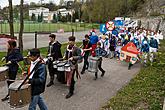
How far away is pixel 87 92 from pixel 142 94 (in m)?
1.69

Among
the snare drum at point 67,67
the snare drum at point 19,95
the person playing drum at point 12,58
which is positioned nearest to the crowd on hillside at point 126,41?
the snare drum at point 67,67

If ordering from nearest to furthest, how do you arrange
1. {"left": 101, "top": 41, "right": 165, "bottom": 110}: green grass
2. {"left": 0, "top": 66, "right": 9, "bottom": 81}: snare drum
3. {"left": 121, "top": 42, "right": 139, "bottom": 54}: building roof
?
{"left": 0, "top": 66, "right": 9, "bottom": 81}: snare drum < {"left": 101, "top": 41, "right": 165, "bottom": 110}: green grass < {"left": 121, "top": 42, "right": 139, "bottom": 54}: building roof

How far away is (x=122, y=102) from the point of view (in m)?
6.82

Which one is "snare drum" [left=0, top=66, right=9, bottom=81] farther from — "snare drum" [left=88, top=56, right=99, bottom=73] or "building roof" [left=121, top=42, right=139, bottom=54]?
"building roof" [left=121, top=42, right=139, bottom=54]

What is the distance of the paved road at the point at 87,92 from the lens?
21.7 ft

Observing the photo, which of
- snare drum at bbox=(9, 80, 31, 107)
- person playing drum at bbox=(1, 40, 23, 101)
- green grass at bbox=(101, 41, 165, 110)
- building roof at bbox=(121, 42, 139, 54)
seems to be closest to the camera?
snare drum at bbox=(9, 80, 31, 107)

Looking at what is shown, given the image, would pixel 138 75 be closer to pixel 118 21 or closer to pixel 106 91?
pixel 106 91

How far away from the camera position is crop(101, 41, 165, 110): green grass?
6593 mm

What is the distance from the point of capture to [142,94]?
24.9ft

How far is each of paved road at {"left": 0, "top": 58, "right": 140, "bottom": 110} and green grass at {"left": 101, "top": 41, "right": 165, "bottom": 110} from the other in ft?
0.95

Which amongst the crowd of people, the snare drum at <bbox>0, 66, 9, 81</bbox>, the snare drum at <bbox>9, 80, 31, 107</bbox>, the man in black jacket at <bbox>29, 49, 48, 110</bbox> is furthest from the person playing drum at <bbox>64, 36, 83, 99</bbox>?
the snare drum at <bbox>9, 80, 31, 107</bbox>

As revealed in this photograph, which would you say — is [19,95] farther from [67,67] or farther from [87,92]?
[87,92]

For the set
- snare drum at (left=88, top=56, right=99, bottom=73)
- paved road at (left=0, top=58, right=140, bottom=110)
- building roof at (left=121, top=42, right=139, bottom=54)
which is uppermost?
building roof at (left=121, top=42, right=139, bottom=54)

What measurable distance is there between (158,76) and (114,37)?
5.31 metres
